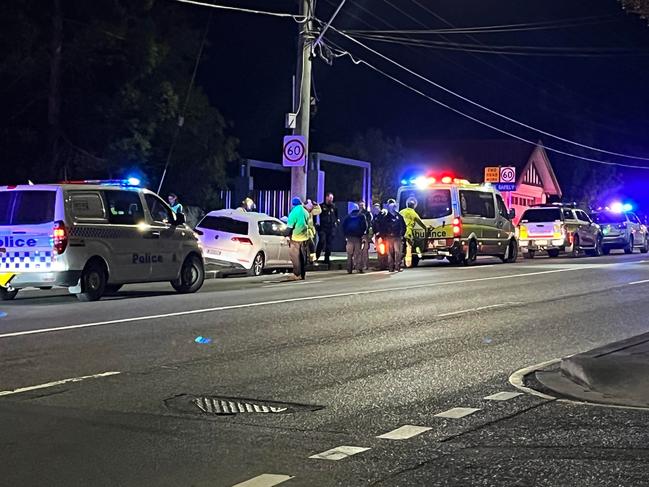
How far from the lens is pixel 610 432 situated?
246 inches

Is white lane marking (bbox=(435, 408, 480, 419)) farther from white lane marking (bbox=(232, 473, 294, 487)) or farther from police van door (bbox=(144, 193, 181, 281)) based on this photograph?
police van door (bbox=(144, 193, 181, 281))

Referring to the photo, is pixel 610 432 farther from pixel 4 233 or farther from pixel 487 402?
pixel 4 233

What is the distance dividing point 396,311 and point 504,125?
4937 centimetres

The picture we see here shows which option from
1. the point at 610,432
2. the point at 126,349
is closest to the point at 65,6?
the point at 126,349

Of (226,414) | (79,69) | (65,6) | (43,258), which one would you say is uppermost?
(65,6)

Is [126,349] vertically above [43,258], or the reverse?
[43,258]

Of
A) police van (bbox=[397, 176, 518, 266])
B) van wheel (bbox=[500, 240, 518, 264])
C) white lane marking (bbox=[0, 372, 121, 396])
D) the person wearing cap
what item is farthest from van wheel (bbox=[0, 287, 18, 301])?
van wheel (bbox=[500, 240, 518, 264])

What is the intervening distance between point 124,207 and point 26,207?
163cm

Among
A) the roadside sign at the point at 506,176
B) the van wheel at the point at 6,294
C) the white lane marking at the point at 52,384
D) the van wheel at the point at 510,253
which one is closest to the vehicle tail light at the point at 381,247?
the van wheel at the point at 510,253

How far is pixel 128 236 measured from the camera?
15.0m

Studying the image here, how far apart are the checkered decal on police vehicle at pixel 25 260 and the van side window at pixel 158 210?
2324 mm

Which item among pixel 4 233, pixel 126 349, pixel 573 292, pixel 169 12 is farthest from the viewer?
pixel 169 12

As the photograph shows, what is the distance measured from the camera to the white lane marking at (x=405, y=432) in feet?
20.3

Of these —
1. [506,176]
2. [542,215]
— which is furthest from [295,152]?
[506,176]
